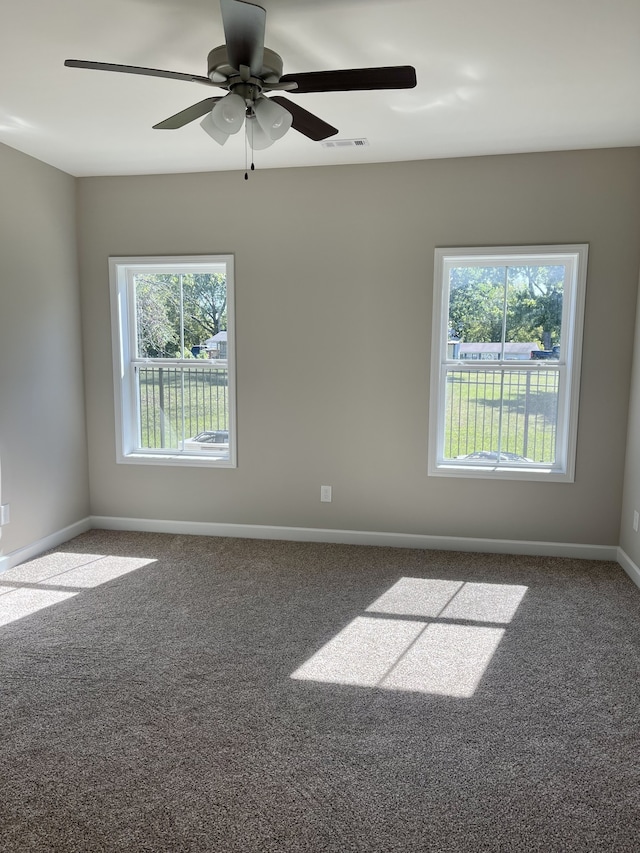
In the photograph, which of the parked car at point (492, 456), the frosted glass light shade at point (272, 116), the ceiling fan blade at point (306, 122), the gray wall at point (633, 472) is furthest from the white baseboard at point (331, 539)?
the frosted glass light shade at point (272, 116)

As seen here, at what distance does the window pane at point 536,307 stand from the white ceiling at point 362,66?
782 millimetres

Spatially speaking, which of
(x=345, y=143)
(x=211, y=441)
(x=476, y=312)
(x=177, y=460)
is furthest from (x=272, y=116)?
(x=177, y=460)

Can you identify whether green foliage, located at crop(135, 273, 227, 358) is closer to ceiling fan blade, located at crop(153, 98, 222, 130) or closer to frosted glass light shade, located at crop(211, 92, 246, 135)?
ceiling fan blade, located at crop(153, 98, 222, 130)

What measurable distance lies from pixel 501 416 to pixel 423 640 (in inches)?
72.5

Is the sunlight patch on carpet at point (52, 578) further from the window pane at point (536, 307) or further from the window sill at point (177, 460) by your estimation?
the window pane at point (536, 307)

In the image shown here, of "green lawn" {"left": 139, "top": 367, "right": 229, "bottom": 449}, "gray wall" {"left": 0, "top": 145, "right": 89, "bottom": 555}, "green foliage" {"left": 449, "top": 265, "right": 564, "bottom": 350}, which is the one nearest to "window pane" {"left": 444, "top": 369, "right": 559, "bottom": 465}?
"green foliage" {"left": 449, "top": 265, "right": 564, "bottom": 350}

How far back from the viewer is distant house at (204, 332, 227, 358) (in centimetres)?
448

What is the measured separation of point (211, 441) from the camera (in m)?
4.61

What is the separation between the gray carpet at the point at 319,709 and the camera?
1.83 m

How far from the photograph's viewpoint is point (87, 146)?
12.2 ft

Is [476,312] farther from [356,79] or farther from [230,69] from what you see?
[230,69]

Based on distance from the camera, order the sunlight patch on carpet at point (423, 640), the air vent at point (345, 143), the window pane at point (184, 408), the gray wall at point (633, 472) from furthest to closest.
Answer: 1. the window pane at point (184, 408)
2. the gray wall at point (633, 472)
3. the air vent at point (345, 143)
4. the sunlight patch on carpet at point (423, 640)

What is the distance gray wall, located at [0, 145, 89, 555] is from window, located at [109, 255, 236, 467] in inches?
13.3

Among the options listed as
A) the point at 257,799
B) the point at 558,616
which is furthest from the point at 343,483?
the point at 257,799
